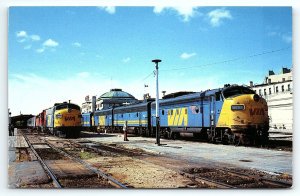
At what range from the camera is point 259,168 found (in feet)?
29.0

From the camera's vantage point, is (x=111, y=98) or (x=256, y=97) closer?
(x=256, y=97)

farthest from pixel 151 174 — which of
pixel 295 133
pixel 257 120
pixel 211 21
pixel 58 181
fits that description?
pixel 257 120

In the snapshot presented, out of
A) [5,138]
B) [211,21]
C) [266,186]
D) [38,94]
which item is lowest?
[266,186]

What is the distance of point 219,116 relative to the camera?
14.3 metres

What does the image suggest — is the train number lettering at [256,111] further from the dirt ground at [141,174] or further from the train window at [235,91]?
the dirt ground at [141,174]

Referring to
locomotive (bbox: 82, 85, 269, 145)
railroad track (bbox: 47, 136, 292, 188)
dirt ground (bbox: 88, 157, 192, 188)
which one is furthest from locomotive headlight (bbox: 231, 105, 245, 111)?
railroad track (bbox: 47, 136, 292, 188)

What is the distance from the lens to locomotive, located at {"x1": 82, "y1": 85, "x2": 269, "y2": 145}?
13.4 m

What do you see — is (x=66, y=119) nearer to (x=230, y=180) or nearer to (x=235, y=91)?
(x=235, y=91)

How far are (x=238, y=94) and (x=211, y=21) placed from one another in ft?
14.8

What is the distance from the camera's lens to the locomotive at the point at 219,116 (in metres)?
13.4

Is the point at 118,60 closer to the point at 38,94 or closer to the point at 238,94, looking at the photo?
the point at 38,94

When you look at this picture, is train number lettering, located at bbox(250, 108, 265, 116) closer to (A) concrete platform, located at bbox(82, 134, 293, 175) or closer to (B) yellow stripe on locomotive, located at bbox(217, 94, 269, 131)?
(B) yellow stripe on locomotive, located at bbox(217, 94, 269, 131)

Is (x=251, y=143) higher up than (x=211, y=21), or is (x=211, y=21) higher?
(x=211, y=21)

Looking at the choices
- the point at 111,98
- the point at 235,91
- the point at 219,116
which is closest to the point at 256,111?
the point at 235,91
